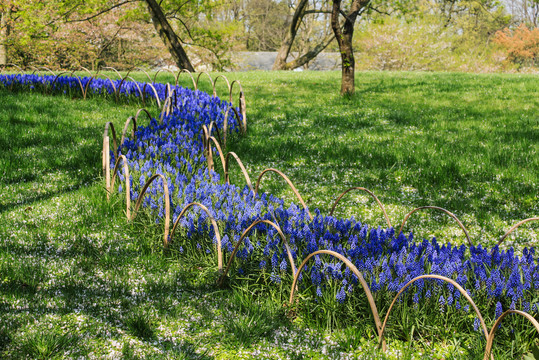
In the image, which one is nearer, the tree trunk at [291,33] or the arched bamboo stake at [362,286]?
the arched bamboo stake at [362,286]

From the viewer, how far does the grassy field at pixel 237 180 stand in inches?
109

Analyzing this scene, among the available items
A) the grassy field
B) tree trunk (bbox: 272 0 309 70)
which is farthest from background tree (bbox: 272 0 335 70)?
the grassy field

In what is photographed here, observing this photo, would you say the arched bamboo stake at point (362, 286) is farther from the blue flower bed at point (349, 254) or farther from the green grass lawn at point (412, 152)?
the green grass lawn at point (412, 152)

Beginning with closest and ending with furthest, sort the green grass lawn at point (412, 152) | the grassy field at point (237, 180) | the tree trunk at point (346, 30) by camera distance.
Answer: the grassy field at point (237, 180) → the green grass lawn at point (412, 152) → the tree trunk at point (346, 30)

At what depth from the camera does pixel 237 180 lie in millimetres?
6113

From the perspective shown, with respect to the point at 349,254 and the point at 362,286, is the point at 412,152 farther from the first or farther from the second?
the point at 362,286

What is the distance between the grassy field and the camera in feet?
9.12

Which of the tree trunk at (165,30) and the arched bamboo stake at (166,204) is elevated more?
the tree trunk at (165,30)

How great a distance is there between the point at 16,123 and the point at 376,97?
344 inches

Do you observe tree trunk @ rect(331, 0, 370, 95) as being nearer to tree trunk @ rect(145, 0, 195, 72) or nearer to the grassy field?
the grassy field

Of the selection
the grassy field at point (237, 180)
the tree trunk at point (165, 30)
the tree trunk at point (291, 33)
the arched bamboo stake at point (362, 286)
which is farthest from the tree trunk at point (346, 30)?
the tree trunk at point (291, 33)

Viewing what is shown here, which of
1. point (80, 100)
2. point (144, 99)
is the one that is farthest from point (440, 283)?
point (80, 100)

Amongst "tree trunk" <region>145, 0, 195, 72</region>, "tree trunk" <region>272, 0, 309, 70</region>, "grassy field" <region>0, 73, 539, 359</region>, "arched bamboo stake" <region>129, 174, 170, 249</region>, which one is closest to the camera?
"grassy field" <region>0, 73, 539, 359</region>

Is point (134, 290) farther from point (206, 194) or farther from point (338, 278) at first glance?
point (338, 278)
